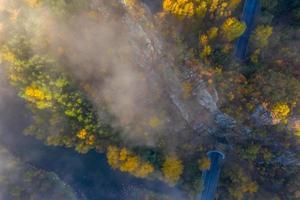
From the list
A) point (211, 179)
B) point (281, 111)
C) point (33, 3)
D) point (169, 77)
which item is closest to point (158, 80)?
point (169, 77)

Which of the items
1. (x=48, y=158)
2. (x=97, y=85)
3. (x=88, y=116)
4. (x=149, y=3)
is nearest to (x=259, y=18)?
(x=149, y=3)

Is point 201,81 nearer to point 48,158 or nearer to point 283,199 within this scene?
point 283,199

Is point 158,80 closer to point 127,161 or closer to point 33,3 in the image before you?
point 127,161

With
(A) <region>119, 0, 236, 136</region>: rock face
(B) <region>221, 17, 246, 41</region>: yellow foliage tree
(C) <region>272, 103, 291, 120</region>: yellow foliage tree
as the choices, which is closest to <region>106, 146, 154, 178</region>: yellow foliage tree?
(A) <region>119, 0, 236, 136</region>: rock face

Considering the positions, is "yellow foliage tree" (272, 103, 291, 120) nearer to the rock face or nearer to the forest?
the forest

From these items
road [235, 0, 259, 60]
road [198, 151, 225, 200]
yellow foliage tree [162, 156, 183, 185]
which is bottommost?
yellow foliage tree [162, 156, 183, 185]

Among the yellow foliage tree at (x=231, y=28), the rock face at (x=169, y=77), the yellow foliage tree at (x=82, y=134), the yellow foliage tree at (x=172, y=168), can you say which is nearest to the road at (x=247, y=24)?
the yellow foliage tree at (x=231, y=28)
